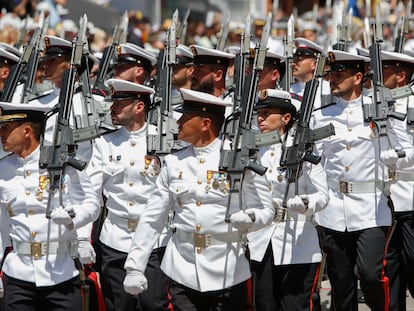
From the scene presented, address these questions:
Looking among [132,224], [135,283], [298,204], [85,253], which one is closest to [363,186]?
[298,204]

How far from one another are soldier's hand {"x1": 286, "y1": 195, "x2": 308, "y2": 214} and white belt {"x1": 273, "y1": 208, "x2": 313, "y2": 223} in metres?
0.40

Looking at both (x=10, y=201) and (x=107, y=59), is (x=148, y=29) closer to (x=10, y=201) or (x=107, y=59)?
(x=107, y=59)

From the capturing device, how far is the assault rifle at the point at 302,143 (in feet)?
22.3

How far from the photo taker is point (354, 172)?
762 cm

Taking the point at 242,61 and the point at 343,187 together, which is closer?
the point at 343,187

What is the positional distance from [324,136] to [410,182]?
1587 mm

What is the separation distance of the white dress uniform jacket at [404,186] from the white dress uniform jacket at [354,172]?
0.49 metres

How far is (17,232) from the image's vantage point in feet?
20.6

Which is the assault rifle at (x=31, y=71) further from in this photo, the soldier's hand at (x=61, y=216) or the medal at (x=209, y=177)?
the medal at (x=209, y=177)

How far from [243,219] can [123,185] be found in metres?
1.89

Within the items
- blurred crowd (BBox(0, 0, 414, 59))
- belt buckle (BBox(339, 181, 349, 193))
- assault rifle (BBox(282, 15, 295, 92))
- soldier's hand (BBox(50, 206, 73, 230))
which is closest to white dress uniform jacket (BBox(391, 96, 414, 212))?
belt buckle (BBox(339, 181, 349, 193))

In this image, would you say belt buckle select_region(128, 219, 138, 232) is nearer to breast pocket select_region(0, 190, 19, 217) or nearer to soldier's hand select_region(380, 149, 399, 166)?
breast pocket select_region(0, 190, 19, 217)

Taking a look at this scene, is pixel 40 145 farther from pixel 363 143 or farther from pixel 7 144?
pixel 363 143

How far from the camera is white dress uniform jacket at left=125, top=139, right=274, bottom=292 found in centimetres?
601
